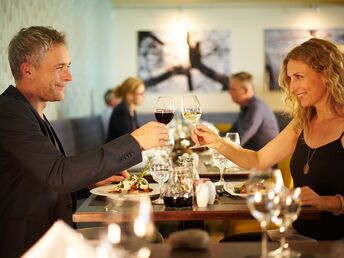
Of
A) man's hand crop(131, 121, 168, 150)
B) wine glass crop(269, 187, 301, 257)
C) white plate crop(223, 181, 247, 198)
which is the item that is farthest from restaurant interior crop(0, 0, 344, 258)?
wine glass crop(269, 187, 301, 257)

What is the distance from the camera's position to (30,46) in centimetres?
216

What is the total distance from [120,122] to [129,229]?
4.92 metres

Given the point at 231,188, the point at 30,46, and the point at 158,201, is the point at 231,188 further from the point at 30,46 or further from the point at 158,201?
the point at 30,46

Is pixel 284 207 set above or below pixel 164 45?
→ below

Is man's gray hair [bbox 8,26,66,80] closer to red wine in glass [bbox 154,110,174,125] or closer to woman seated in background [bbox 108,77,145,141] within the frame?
red wine in glass [bbox 154,110,174,125]

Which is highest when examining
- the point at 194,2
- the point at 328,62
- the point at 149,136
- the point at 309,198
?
the point at 194,2

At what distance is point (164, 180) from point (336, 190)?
0.72m

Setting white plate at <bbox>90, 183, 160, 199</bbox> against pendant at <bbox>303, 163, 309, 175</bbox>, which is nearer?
white plate at <bbox>90, 183, 160, 199</bbox>

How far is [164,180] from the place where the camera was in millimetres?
2449

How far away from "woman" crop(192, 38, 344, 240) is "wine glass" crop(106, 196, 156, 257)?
1.15 meters

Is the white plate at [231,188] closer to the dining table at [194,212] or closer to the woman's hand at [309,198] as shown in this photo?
the dining table at [194,212]

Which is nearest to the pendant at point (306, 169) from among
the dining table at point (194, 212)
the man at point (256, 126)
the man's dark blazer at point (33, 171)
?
the dining table at point (194, 212)

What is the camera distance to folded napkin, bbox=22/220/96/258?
125 cm

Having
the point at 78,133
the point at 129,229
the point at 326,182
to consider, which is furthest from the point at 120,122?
the point at 129,229
